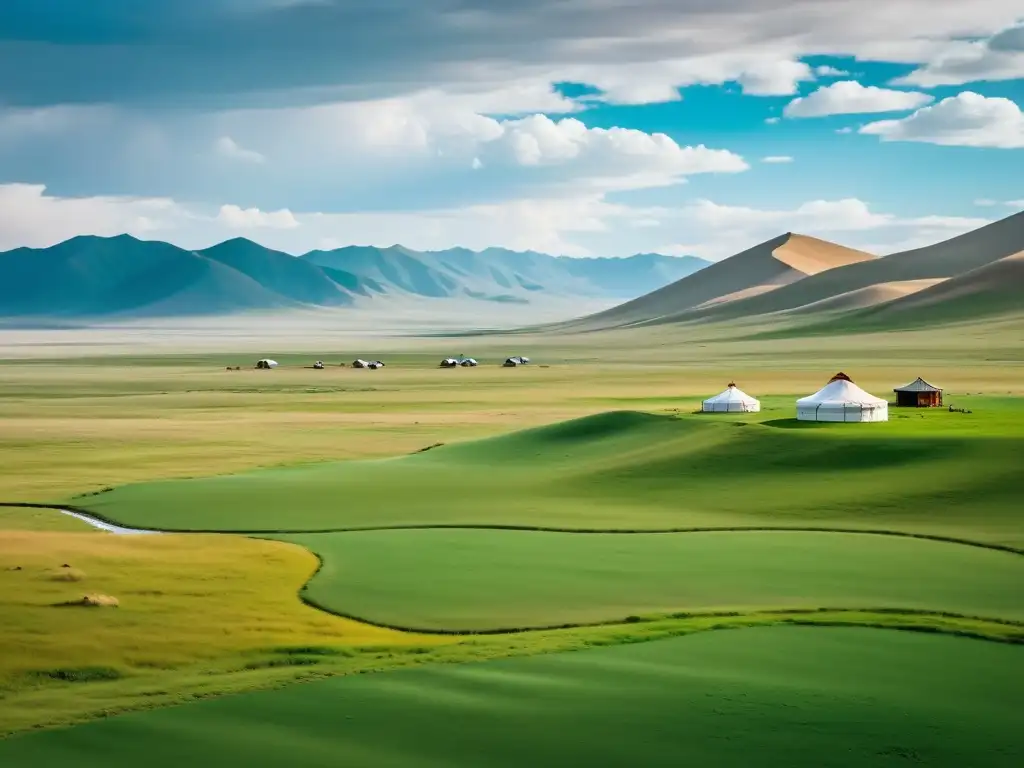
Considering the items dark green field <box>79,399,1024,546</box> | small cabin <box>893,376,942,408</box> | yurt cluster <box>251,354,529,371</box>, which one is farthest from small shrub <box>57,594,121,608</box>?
yurt cluster <box>251,354,529,371</box>

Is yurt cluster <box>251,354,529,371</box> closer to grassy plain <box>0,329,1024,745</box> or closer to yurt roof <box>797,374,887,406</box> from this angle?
grassy plain <box>0,329,1024,745</box>

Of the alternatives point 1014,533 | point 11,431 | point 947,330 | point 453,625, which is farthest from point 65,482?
point 947,330

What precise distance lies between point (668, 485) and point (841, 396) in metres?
11.5

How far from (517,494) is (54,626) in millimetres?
23816

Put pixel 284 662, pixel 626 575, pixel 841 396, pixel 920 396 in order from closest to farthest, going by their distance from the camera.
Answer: pixel 284 662 → pixel 626 575 → pixel 841 396 → pixel 920 396

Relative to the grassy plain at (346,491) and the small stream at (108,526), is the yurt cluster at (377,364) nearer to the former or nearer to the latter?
the grassy plain at (346,491)

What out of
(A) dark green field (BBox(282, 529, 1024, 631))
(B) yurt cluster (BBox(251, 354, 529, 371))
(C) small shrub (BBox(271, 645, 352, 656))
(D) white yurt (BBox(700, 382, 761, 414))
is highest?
(B) yurt cluster (BBox(251, 354, 529, 371))

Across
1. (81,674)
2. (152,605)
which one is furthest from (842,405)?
(81,674)

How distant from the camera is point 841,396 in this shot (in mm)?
54812

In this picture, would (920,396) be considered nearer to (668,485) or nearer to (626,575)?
(668,485)

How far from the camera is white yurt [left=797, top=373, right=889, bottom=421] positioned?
178 feet

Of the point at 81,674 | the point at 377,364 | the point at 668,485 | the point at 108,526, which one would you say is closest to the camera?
the point at 81,674

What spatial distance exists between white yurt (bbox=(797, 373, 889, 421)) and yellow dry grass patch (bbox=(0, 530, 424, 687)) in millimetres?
27426

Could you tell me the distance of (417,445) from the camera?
208 ft
